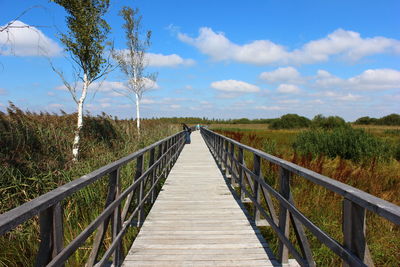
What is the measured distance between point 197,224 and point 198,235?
1.51 feet

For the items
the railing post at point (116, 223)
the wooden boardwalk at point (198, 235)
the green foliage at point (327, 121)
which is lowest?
the wooden boardwalk at point (198, 235)

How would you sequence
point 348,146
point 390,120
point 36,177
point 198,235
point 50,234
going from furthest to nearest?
point 390,120 → point 348,146 → point 36,177 → point 198,235 → point 50,234

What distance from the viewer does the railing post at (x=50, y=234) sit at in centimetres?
165

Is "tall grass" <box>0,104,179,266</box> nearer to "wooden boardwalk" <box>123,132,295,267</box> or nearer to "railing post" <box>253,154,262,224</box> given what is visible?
"wooden boardwalk" <box>123,132,295,267</box>

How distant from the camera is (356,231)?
1.77m

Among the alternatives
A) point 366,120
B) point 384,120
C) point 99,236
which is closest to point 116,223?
point 99,236

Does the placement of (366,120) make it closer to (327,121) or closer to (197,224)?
(327,121)

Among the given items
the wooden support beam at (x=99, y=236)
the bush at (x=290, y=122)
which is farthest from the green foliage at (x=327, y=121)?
the wooden support beam at (x=99, y=236)

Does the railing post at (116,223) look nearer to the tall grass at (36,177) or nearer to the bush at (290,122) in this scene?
the tall grass at (36,177)

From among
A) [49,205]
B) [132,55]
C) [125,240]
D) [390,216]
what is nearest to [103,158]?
[125,240]

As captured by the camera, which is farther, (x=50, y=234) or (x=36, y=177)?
(x=36, y=177)

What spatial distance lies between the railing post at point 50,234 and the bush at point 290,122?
75036 millimetres

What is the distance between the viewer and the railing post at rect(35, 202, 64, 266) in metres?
1.65

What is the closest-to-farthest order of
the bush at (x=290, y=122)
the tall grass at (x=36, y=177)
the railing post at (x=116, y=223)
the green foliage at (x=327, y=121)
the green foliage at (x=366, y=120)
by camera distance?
1. the railing post at (x=116, y=223)
2. the tall grass at (x=36, y=177)
3. the green foliage at (x=327, y=121)
4. the bush at (x=290, y=122)
5. the green foliage at (x=366, y=120)
